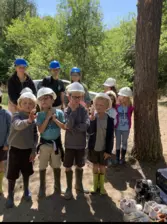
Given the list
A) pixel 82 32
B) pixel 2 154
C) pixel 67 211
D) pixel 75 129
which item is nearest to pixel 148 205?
pixel 67 211

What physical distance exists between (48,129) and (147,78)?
7.03 feet

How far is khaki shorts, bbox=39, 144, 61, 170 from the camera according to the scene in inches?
141

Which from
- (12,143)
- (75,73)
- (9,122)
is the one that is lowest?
(12,143)

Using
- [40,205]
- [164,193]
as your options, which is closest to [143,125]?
[164,193]

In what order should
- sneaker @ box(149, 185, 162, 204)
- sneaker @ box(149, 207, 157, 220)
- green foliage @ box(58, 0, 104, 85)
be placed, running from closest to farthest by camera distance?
sneaker @ box(149, 207, 157, 220), sneaker @ box(149, 185, 162, 204), green foliage @ box(58, 0, 104, 85)

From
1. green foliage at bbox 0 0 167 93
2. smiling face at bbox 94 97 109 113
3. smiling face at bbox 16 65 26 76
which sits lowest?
smiling face at bbox 94 97 109 113

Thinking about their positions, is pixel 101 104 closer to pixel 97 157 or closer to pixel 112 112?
pixel 97 157

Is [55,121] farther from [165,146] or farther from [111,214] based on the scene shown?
[165,146]

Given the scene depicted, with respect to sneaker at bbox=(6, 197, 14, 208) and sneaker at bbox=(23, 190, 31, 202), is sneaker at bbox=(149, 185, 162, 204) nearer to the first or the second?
sneaker at bbox=(23, 190, 31, 202)

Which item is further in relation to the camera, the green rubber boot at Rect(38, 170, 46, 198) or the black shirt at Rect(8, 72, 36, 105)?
the black shirt at Rect(8, 72, 36, 105)

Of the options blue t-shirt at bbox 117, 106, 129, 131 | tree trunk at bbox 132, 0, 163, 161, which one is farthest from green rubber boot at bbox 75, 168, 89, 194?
tree trunk at bbox 132, 0, 163, 161

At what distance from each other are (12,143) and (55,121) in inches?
25.3

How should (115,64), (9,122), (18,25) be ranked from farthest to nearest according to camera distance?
(18,25) < (115,64) < (9,122)

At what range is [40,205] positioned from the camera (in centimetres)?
348
